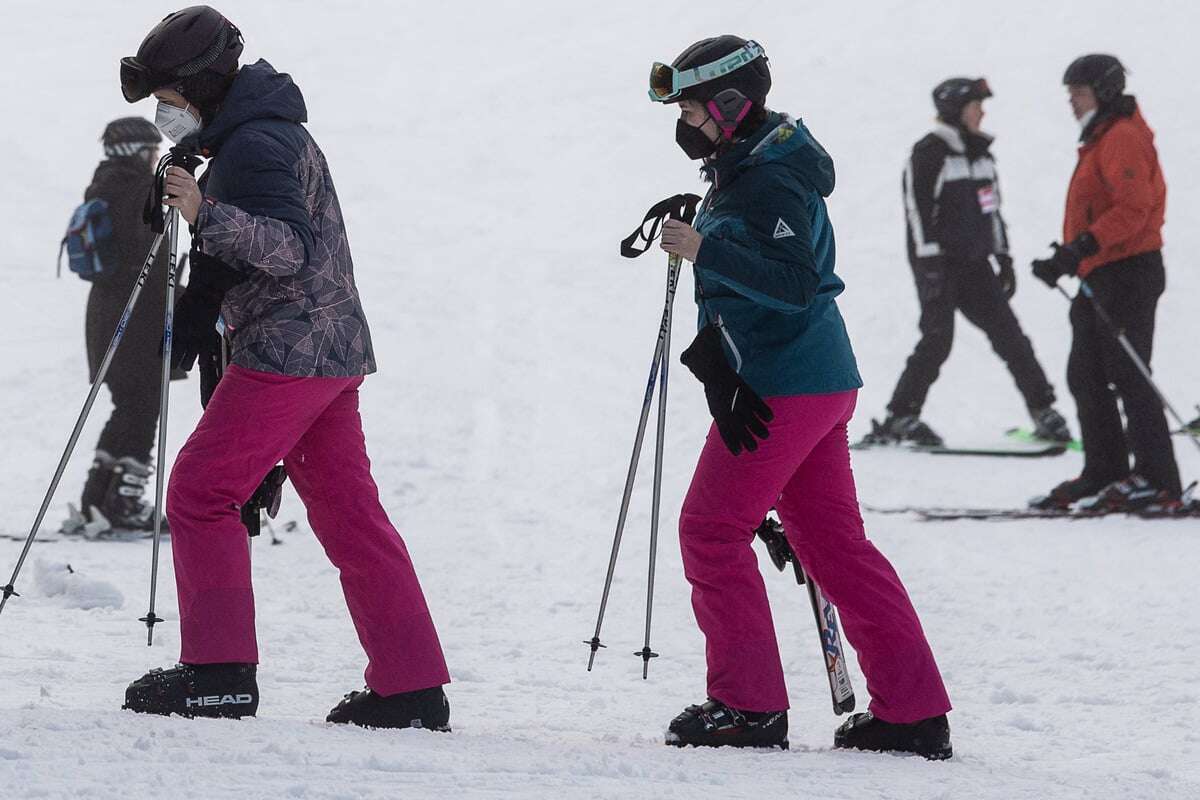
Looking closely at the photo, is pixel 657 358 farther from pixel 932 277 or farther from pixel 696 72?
pixel 932 277

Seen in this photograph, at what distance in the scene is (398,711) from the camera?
403 cm

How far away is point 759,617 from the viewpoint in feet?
13.0

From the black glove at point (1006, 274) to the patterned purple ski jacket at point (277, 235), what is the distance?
23.9 ft

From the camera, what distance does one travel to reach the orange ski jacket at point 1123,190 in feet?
24.8

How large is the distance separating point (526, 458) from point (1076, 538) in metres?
3.54

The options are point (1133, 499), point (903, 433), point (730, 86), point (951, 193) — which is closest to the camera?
point (730, 86)

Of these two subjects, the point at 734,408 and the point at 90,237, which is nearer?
the point at 734,408

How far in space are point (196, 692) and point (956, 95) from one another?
762 centimetres

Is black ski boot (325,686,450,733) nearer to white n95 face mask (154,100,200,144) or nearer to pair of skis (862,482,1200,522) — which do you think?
white n95 face mask (154,100,200,144)

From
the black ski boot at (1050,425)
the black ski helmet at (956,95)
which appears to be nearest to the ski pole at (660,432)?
the black ski helmet at (956,95)

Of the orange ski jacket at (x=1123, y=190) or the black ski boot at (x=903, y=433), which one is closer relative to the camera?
the orange ski jacket at (x=1123, y=190)

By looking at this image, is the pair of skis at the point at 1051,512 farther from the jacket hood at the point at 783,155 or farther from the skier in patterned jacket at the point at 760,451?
the jacket hood at the point at 783,155

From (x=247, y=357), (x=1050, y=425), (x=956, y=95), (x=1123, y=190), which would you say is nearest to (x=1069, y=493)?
(x=1123, y=190)

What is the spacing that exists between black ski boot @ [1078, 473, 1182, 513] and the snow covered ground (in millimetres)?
239
